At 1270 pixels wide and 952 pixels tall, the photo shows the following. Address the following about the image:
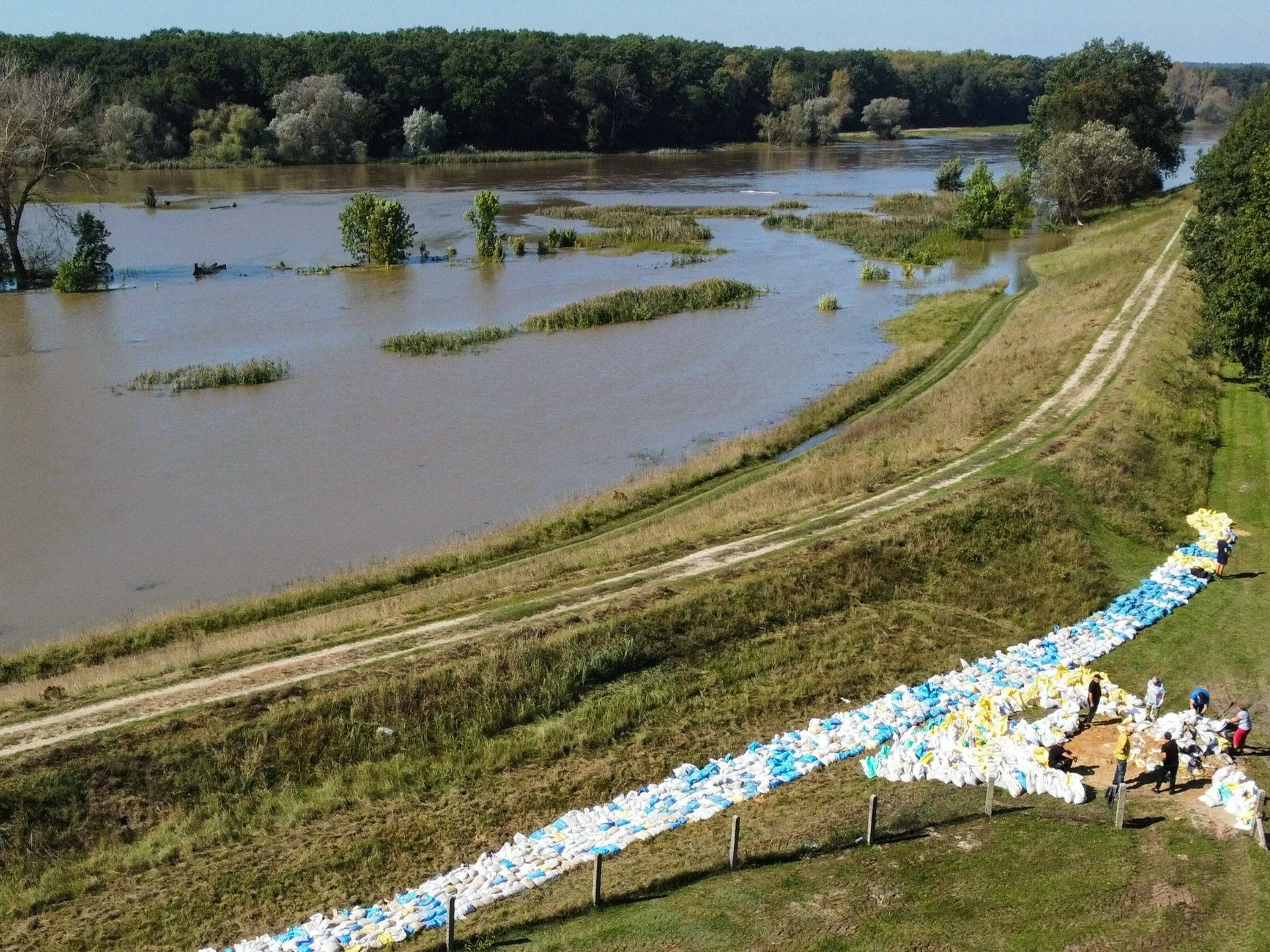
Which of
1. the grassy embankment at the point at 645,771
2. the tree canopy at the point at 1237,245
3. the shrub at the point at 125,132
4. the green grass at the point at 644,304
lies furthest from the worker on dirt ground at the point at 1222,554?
the shrub at the point at 125,132

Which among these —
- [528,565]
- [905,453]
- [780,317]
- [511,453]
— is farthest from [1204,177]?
[528,565]

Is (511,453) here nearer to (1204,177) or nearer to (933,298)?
(933,298)

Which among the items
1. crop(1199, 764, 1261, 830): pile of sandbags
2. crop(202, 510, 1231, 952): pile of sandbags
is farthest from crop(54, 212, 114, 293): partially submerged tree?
crop(1199, 764, 1261, 830): pile of sandbags

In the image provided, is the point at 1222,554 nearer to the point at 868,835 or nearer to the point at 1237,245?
the point at 868,835

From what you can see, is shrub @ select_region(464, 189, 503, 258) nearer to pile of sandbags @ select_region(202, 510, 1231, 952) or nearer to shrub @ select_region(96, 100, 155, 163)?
pile of sandbags @ select_region(202, 510, 1231, 952)

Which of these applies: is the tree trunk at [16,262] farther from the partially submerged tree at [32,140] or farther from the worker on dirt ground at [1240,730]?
the worker on dirt ground at [1240,730]
